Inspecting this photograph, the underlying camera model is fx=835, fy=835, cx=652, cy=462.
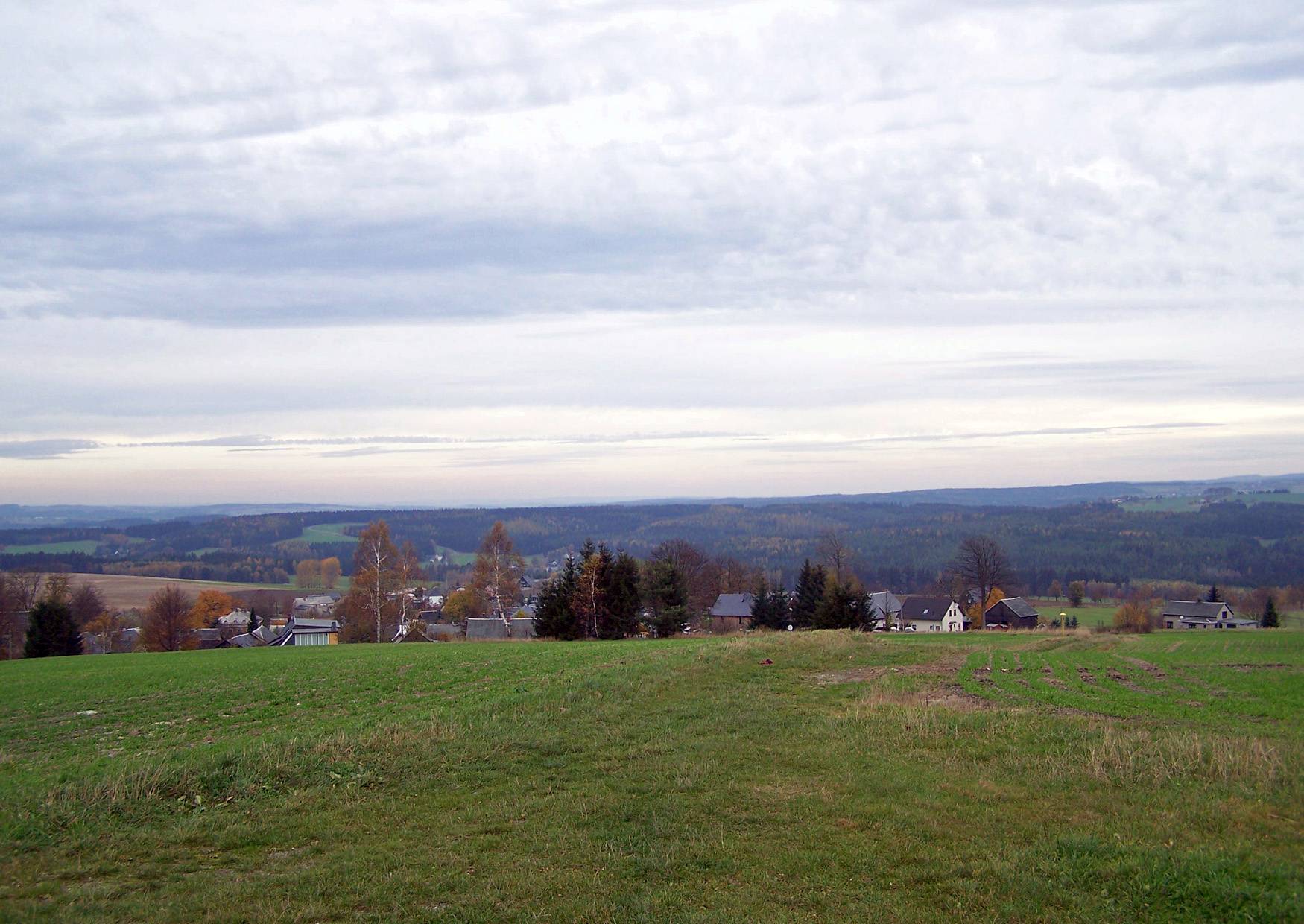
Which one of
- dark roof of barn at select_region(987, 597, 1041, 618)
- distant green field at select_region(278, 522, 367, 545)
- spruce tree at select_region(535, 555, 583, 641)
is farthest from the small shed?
distant green field at select_region(278, 522, 367, 545)

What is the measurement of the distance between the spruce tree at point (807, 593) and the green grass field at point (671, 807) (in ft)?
123

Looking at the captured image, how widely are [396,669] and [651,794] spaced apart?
678 inches

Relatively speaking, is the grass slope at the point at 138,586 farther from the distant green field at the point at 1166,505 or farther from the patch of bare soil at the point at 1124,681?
the distant green field at the point at 1166,505

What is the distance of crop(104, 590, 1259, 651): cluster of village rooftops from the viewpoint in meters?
57.3

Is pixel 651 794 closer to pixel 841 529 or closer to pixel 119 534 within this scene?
pixel 841 529

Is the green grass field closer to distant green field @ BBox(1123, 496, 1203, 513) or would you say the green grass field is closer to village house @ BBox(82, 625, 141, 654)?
village house @ BBox(82, 625, 141, 654)

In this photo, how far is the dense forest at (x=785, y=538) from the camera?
404 ft

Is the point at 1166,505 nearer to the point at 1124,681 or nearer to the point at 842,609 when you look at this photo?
the point at 842,609

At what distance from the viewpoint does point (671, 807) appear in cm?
Answer: 910

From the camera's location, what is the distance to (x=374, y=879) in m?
7.21

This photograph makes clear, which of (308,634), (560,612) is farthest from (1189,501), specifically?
(308,634)

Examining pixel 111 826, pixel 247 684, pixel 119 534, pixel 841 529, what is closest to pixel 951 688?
pixel 111 826

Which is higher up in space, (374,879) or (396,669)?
(374,879)

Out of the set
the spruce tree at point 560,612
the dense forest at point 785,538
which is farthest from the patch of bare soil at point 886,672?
the dense forest at point 785,538
